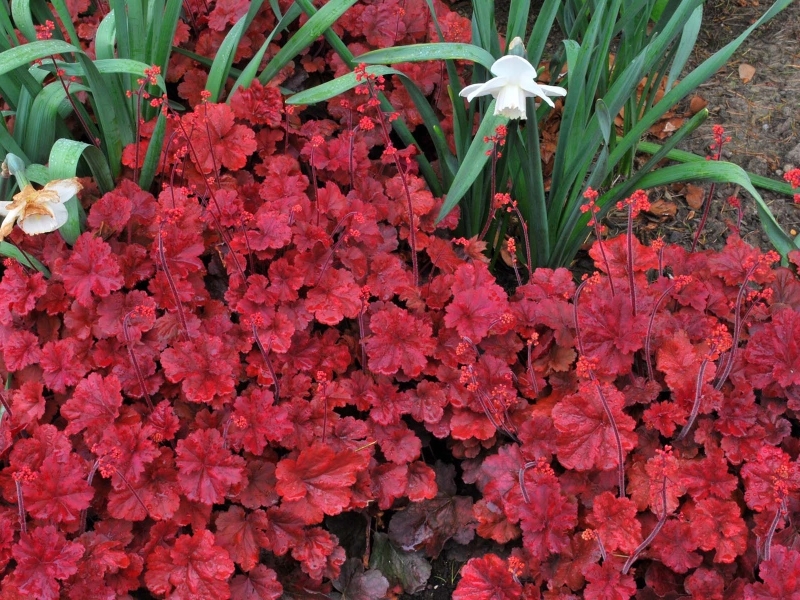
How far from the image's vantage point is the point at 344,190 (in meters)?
2.26

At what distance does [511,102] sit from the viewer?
1690mm

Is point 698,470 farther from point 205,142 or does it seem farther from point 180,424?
point 205,142

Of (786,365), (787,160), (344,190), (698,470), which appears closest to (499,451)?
(698,470)

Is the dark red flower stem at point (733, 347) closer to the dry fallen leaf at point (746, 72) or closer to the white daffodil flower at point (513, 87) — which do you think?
the white daffodil flower at point (513, 87)

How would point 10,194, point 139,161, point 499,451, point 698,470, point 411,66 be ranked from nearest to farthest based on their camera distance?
point 698,470
point 499,451
point 10,194
point 139,161
point 411,66

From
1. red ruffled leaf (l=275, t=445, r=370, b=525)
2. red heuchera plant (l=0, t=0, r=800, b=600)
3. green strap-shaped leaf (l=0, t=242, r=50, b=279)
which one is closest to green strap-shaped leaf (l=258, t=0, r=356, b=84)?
red heuchera plant (l=0, t=0, r=800, b=600)

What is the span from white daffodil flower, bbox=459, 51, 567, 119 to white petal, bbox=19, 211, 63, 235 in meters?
1.02

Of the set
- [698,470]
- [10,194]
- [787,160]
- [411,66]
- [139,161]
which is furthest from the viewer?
[787,160]

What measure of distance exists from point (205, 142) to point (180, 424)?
2.67ft

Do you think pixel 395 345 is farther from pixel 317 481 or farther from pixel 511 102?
pixel 511 102

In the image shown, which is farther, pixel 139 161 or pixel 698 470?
pixel 139 161

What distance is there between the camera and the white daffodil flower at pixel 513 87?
1.65 metres

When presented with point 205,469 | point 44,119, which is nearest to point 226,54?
point 44,119

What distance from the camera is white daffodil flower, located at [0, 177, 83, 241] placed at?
5.46 ft
